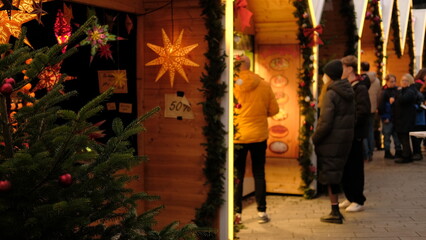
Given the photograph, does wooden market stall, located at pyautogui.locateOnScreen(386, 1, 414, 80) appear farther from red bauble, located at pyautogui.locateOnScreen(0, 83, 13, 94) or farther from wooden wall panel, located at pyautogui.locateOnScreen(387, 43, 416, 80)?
red bauble, located at pyautogui.locateOnScreen(0, 83, 13, 94)

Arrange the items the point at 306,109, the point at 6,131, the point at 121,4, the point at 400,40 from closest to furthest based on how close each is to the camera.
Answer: the point at 6,131 → the point at 121,4 → the point at 306,109 → the point at 400,40

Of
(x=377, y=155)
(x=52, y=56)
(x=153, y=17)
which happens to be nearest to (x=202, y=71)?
(x=153, y=17)

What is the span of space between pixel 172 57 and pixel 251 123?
148 centimetres

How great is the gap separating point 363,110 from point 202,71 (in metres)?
3.68

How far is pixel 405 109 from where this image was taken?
37.2 ft

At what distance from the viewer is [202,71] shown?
5.61 metres

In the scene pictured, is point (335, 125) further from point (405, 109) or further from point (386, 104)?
point (386, 104)

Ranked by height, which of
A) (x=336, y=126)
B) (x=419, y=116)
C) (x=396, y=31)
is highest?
(x=396, y=31)

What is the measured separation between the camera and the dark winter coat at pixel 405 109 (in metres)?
11.2

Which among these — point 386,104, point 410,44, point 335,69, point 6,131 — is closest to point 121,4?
point 335,69

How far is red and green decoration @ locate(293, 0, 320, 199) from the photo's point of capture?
328 inches

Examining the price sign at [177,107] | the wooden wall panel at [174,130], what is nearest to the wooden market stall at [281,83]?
the wooden wall panel at [174,130]

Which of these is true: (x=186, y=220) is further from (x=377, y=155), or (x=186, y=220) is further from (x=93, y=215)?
(x=377, y=155)

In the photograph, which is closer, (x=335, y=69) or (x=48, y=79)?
(x=48, y=79)
